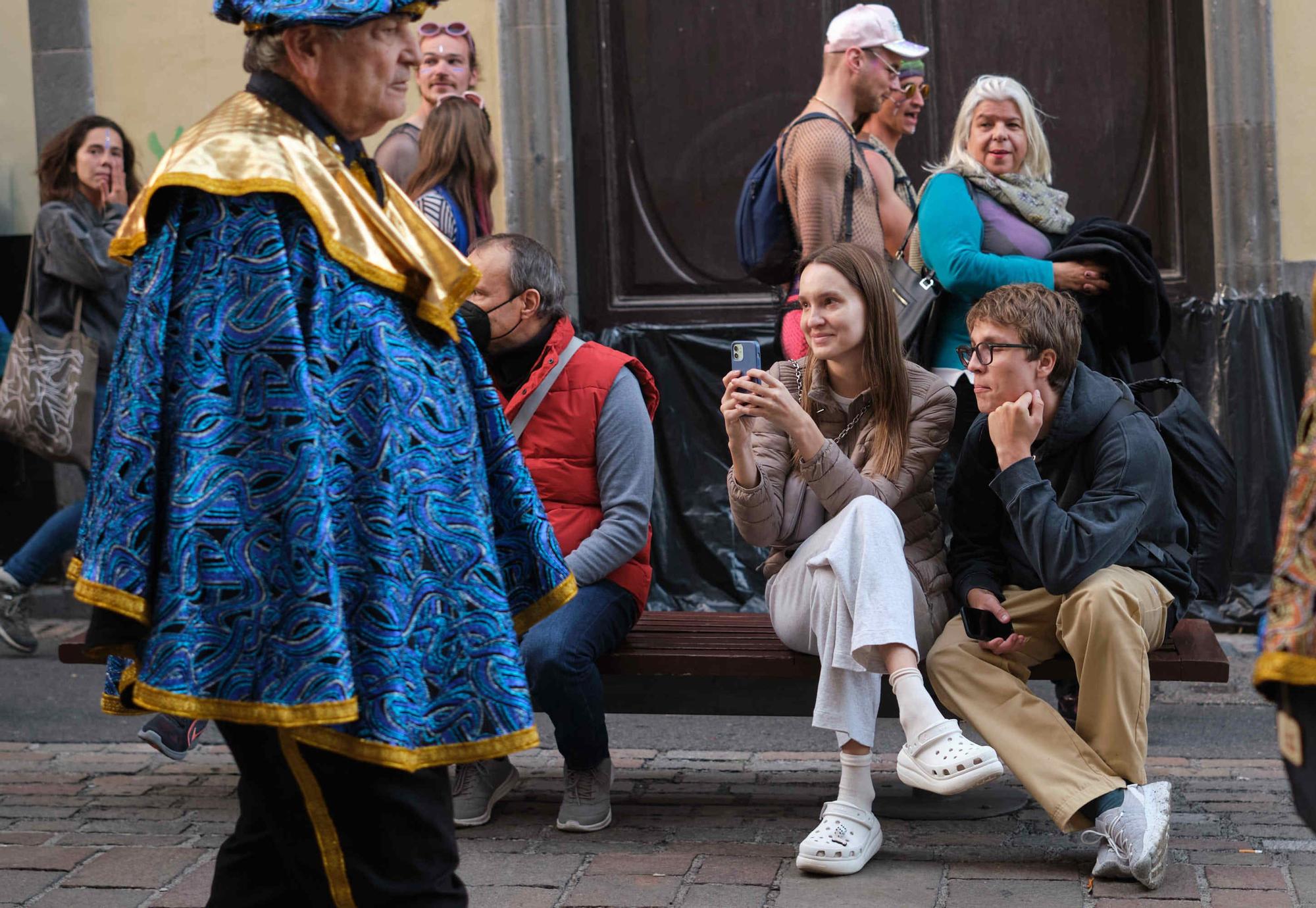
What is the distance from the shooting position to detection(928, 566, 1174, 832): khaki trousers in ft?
12.1

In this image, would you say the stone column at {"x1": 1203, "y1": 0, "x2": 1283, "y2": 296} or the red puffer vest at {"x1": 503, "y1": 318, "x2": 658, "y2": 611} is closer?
the red puffer vest at {"x1": 503, "y1": 318, "x2": 658, "y2": 611}

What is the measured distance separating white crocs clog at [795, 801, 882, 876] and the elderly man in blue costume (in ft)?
4.72

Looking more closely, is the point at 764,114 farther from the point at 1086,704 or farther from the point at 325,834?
the point at 325,834

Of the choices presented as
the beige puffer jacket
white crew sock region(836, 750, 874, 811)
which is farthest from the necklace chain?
white crew sock region(836, 750, 874, 811)

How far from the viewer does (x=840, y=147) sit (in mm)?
5043

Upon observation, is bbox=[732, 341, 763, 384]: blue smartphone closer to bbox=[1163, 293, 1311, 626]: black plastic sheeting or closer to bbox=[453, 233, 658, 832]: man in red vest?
bbox=[453, 233, 658, 832]: man in red vest

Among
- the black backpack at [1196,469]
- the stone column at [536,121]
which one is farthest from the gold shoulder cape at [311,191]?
the stone column at [536,121]

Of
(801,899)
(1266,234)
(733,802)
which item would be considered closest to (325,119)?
(801,899)

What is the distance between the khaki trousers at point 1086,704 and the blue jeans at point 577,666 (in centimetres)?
86

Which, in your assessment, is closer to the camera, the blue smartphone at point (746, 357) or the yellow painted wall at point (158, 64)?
the blue smartphone at point (746, 357)

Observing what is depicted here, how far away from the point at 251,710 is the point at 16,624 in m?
4.74

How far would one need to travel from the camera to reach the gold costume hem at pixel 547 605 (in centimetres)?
264

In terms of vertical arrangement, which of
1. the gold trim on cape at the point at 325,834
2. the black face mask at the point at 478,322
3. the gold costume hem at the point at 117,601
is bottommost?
the gold trim on cape at the point at 325,834

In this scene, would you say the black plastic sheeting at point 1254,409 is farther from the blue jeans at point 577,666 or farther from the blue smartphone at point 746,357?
the blue jeans at point 577,666
